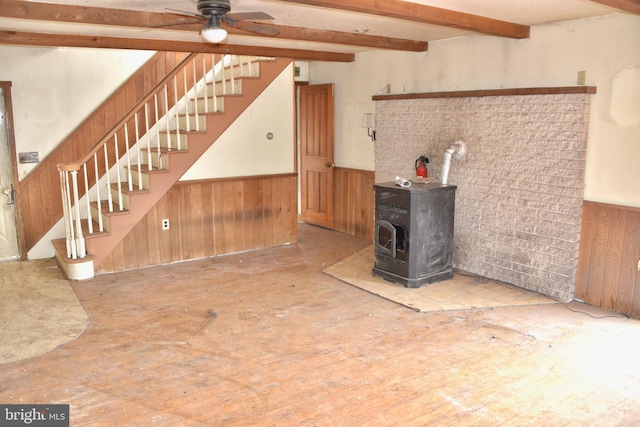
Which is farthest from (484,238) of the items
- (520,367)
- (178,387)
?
(178,387)

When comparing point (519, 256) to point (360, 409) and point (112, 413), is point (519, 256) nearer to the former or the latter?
point (360, 409)

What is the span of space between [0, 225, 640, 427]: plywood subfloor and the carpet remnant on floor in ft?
0.48

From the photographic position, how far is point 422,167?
573cm

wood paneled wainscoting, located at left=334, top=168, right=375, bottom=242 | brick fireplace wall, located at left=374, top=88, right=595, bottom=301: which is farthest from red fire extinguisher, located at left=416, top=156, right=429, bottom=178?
wood paneled wainscoting, located at left=334, top=168, right=375, bottom=242

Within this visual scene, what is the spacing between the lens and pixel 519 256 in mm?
4996

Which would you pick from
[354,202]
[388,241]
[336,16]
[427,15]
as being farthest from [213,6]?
[354,202]

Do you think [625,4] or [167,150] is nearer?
[625,4]

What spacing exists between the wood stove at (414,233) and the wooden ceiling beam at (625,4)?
2.14 m

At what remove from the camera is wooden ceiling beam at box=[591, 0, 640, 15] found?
3369 mm

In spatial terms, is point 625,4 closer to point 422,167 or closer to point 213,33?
point 422,167

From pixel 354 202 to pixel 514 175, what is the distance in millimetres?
2670

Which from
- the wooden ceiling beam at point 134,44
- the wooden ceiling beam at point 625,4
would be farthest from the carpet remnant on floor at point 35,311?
the wooden ceiling beam at point 625,4

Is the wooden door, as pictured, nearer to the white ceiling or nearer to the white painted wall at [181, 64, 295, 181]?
the white painted wall at [181, 64, 295, 181]

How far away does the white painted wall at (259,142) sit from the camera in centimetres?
625
